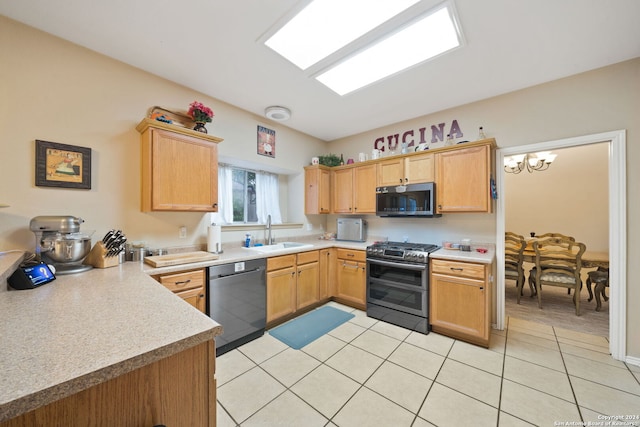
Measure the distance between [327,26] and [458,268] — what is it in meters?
2.49

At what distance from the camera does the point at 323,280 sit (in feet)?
10.9

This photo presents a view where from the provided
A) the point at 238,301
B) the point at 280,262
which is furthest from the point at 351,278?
the point at 238,301

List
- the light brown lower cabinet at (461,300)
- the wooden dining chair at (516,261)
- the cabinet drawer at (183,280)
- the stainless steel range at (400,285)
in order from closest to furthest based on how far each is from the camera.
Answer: the cabinet drawer at (183,280) < the light brown lower cabinet at (461,300) < the stainless steel range at (400,285) < the wooden dining chair at (516,261)

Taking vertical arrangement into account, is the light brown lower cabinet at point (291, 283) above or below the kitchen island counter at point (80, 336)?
below

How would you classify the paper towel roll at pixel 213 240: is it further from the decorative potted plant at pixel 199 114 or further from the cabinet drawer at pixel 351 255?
the cabinet drawer at pixel 351 255

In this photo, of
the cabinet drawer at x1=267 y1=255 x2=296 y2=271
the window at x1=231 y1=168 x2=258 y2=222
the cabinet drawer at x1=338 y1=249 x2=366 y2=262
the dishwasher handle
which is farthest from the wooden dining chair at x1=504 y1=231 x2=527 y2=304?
the window at x1=231 y1=168 x2=258 y2=222

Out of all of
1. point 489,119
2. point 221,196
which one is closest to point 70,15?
point 221,196

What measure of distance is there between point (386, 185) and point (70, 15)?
329cm

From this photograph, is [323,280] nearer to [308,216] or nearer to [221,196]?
[308,216]

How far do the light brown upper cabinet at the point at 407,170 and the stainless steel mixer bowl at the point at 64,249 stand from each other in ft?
10.3

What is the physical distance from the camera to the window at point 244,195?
10.9 feet

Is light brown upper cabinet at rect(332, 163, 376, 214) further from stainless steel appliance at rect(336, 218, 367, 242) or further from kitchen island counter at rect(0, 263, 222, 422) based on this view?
kitchen island counter at rect(0, 263, 222, 422)

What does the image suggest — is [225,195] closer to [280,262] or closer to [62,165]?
[280,262]

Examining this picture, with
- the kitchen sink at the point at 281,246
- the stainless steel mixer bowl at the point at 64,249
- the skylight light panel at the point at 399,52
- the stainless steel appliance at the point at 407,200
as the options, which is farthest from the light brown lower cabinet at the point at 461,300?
the stainless steel mixer bowl at the point at 64,249
